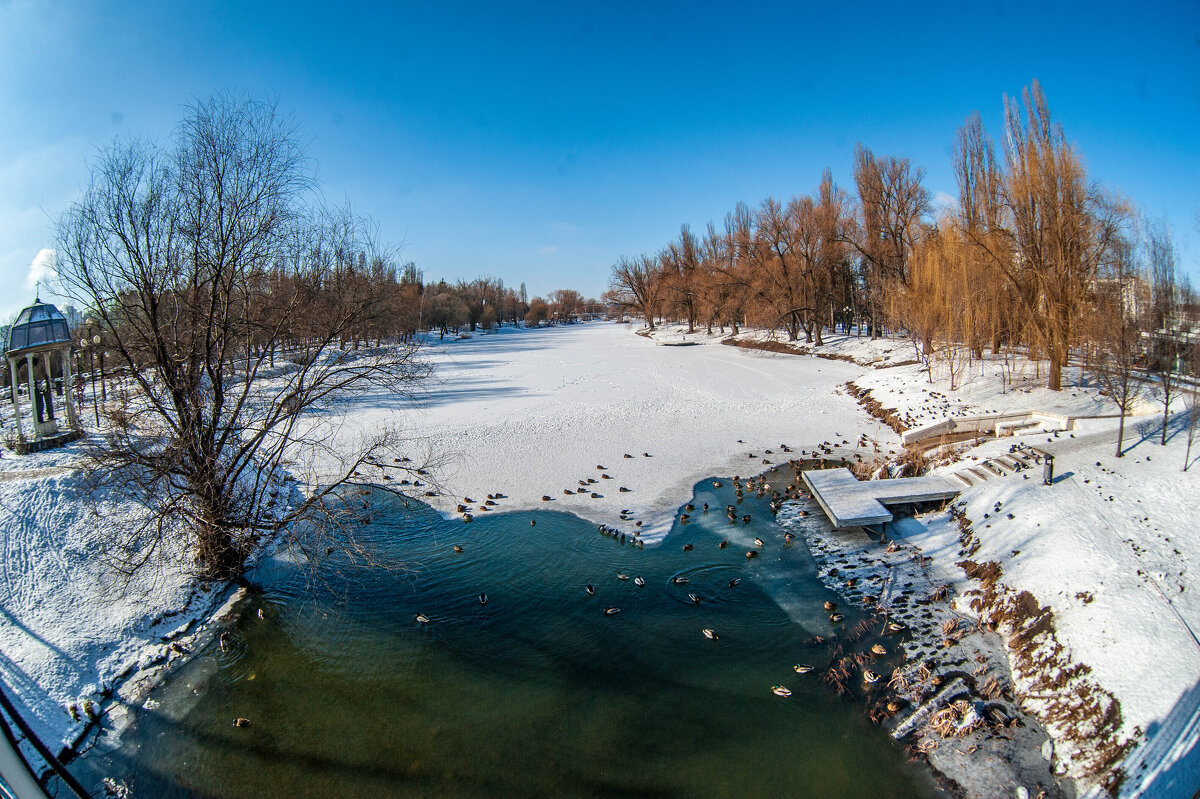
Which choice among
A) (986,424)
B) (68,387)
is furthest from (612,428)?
(68,387)

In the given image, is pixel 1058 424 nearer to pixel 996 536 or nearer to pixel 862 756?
pixel 996 536

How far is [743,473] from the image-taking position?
572 inches

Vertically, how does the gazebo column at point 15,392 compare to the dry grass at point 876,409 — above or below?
above

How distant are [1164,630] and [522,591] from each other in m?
8.27

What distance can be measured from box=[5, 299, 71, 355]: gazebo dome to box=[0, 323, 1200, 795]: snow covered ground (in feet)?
8.21

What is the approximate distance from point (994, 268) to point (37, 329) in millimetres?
27176

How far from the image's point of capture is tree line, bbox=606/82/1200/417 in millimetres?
11188

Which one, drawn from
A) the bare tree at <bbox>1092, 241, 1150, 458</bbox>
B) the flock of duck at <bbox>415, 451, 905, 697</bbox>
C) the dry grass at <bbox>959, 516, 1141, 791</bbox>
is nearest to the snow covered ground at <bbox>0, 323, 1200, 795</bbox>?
the dry grass at <bbox>959, 516, 1141, 791</bbox>

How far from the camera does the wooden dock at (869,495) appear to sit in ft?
34.6

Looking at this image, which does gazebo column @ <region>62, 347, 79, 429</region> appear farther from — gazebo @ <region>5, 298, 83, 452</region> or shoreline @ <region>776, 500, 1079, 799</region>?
shoreline @ <region>776, 500, 1079, 799</region>

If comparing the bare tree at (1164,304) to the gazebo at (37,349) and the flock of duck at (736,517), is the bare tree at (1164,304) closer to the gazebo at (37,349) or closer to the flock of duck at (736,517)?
the flock of duck at (736,517)

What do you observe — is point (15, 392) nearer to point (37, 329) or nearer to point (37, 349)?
point (37, 349)

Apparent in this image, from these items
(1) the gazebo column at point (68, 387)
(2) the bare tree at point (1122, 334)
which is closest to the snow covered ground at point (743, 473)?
(2) the bare tree at point (1122, 334)

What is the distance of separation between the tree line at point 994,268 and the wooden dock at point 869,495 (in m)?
4.23
